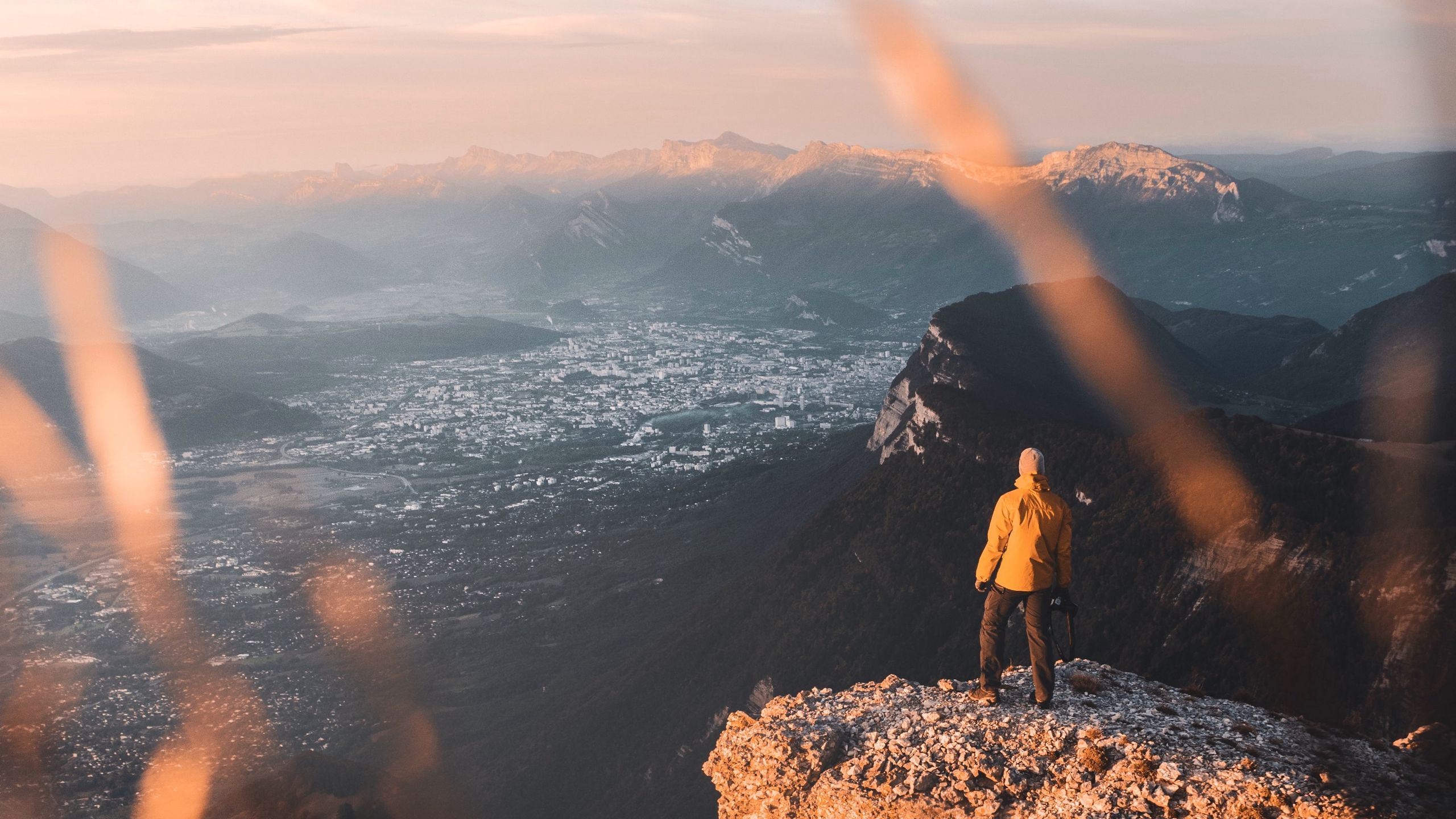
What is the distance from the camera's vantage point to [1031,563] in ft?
56.6

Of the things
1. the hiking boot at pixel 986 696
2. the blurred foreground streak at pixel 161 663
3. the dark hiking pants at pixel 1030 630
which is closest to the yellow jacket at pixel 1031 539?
the dark hiking pants at pixel 1030 630

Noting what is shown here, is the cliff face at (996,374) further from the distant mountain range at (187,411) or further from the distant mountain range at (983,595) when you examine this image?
the distant mountain range at (187,411)

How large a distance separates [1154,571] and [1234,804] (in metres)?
36.6

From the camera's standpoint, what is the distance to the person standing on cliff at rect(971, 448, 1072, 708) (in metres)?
17.0

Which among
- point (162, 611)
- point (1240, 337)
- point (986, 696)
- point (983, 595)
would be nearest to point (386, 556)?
point (162, 611)

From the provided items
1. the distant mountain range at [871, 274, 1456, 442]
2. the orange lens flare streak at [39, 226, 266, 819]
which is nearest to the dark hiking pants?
the distant mountain range at [871, 274, 1456, 442]

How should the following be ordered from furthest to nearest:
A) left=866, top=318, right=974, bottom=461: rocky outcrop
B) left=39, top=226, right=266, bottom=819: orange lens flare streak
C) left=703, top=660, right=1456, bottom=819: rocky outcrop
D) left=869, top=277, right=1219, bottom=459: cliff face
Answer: left=869, top=277, right=1219, bottom=459: cliff face, left=866, top=318, right=974, bottom=461: rocky outcrop, left=39, top=226, right=266, bottom=819: orange lens flare streak, left=703, top=660, right=1456, bottom=819: rocky outcrop

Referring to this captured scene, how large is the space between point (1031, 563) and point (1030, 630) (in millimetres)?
1317

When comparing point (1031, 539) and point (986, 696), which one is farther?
point (986, 696)

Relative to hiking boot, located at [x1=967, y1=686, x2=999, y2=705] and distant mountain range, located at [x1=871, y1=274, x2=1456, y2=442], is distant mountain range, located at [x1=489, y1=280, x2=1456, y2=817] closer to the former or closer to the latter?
distant mountain range, located at [x1=871, y1=274, x2=1456, y2=442]

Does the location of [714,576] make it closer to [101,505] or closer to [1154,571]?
[1154,571]

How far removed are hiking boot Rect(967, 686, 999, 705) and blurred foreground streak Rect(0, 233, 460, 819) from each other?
158 ft

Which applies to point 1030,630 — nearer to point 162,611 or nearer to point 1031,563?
point 1031,563

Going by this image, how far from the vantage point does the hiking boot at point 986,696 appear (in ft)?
62.6
